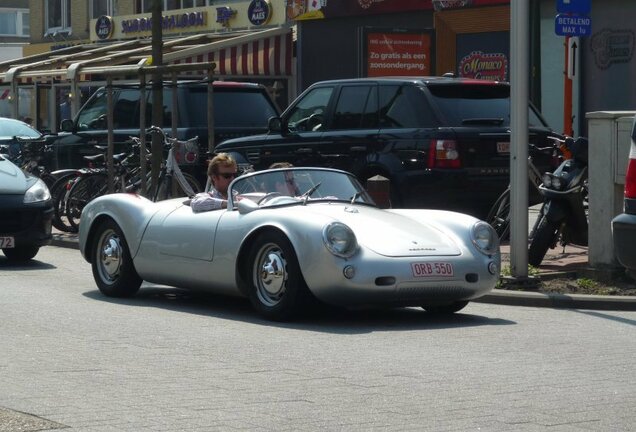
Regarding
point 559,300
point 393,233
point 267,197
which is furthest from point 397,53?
point 393,233

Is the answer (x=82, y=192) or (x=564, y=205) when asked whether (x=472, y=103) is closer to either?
(x=564, y=205)

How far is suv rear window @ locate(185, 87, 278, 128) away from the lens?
64.4 feet

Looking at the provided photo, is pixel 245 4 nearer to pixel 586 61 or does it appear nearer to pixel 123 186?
pixel 586 61

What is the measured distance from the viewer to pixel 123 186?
1847cm

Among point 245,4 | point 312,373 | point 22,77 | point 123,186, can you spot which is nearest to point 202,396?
point 312,373

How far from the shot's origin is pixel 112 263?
1212 cm

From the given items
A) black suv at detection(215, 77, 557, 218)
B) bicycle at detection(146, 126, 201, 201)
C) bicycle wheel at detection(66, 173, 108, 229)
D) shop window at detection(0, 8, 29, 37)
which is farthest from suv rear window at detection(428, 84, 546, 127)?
shop window at detection(0, 8, 29, 37)

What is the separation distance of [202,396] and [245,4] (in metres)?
27.1

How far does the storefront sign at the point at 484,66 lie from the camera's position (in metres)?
26.2

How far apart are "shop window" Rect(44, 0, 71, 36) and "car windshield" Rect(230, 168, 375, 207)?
1282 inches

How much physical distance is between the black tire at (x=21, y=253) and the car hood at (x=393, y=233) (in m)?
5.33

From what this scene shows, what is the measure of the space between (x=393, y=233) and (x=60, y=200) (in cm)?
895

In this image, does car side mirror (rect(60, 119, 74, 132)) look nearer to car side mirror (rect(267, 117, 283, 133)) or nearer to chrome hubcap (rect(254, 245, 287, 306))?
car side mirror (rect(267, 117, 283, 133))

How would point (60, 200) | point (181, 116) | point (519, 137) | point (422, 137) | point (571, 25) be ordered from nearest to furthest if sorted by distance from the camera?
point (519, 137), point (422, 137), point (571, 25), point (60, 200), point (181, 116)
